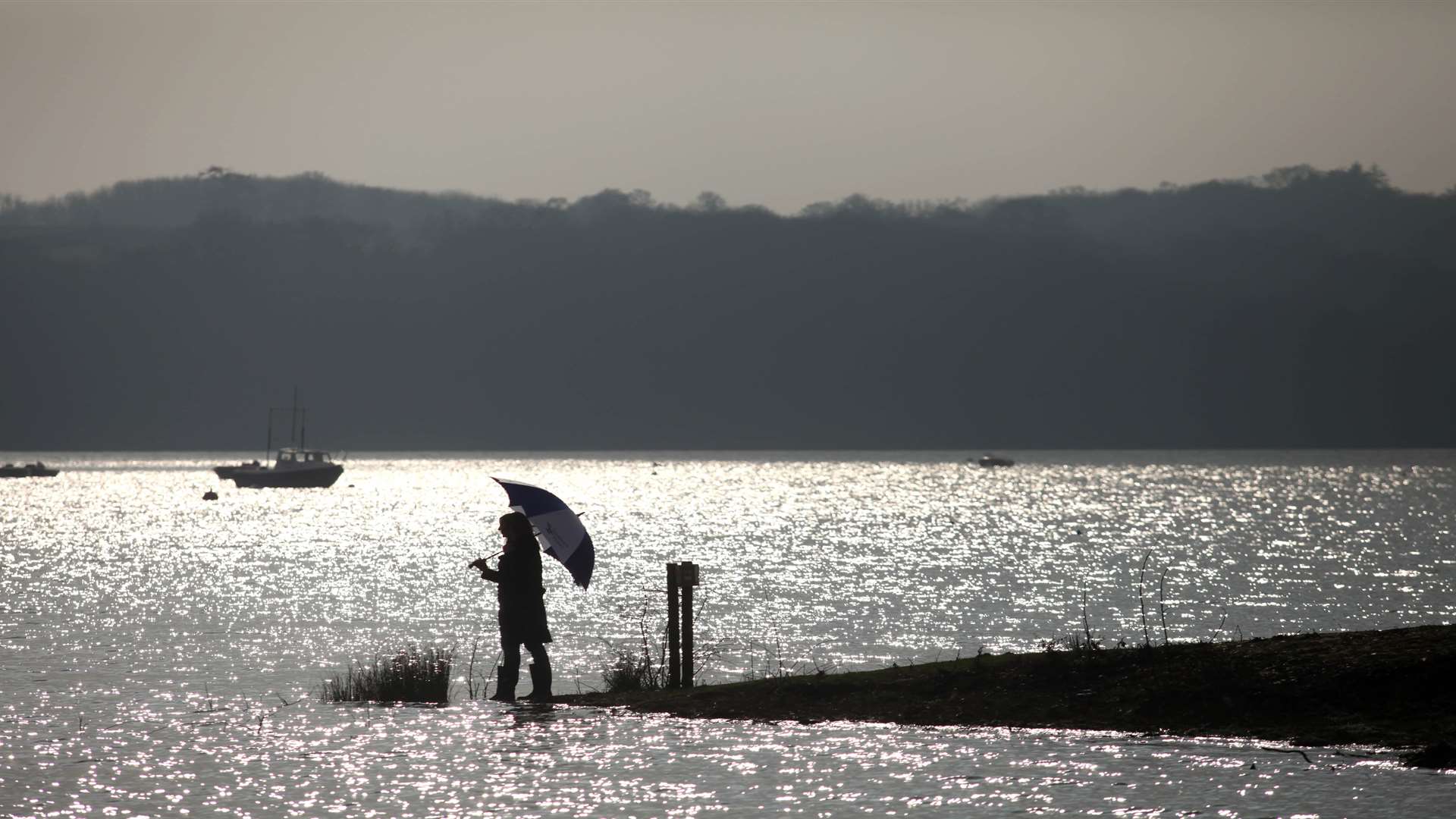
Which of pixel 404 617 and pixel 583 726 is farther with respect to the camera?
pixel 404 617

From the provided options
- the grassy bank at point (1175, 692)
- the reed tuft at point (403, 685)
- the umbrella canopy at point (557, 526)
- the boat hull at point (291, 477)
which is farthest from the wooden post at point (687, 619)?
the boat hull at point (291, 477)

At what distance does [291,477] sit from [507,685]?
514 ft

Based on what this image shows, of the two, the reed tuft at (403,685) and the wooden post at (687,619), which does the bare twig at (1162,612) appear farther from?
the reed tuft at (403,685)

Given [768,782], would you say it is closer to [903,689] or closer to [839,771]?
[839,771]

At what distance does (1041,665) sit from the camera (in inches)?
724

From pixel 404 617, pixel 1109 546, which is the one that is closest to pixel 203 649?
pixel 404 617

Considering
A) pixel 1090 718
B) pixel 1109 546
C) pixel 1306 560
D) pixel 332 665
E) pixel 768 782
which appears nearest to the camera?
pixel 768 782

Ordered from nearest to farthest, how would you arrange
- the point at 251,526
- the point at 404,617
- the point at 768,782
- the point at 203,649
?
the point at 768,782, the point at 203,649, the point at 404,617, the point at 251,526

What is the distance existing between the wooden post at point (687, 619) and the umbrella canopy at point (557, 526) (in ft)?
3.76

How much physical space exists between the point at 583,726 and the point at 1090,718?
525 cm

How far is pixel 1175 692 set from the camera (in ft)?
55.8

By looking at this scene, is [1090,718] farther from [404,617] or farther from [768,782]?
[404,617]

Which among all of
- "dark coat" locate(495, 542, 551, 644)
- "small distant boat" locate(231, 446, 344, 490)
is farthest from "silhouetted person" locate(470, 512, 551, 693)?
"small distant boat" locate(231, 446, 344, 490)

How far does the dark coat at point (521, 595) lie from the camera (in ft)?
65.0
